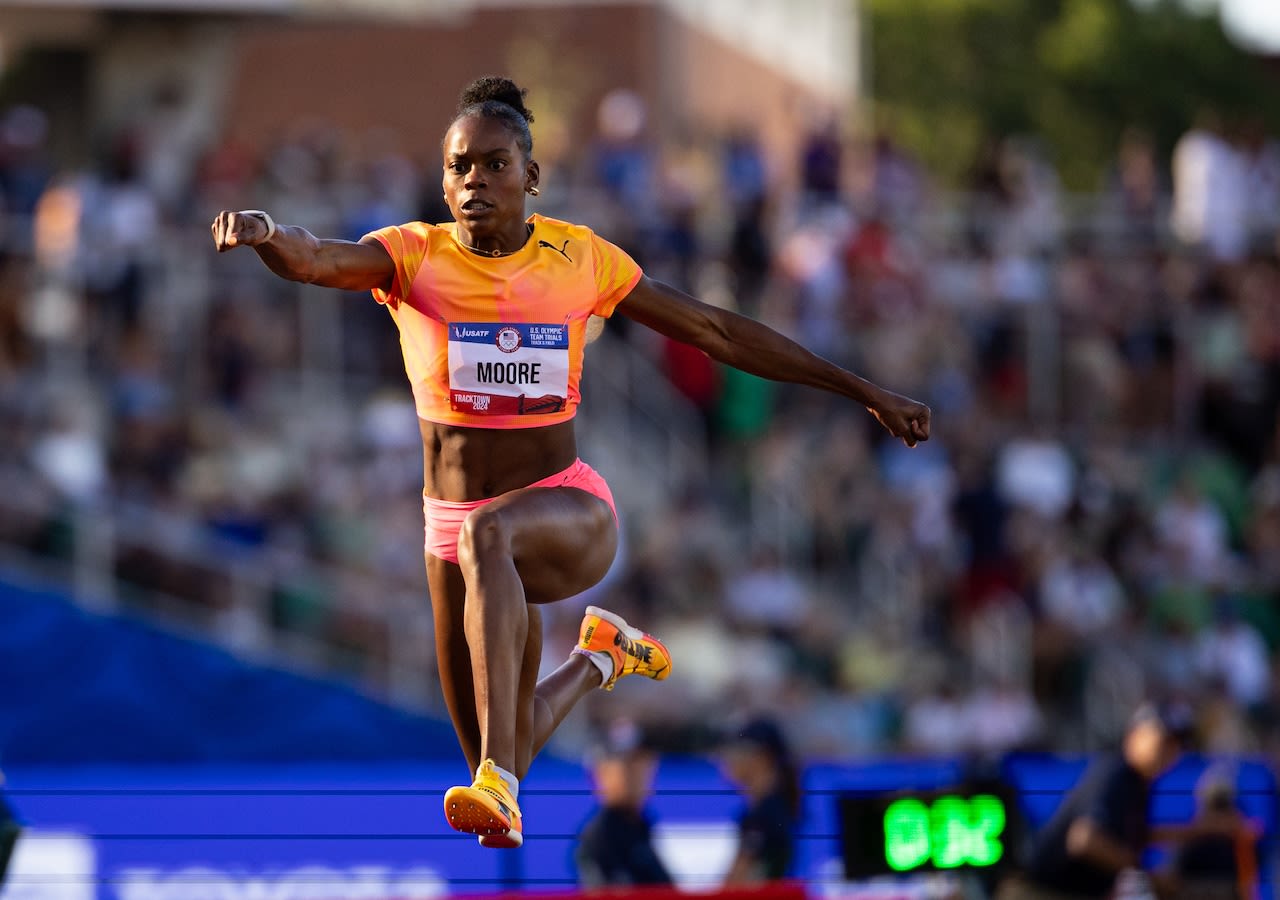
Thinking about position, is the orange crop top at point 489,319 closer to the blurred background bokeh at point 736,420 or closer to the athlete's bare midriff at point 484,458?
the athlete's bare midriff at point 484,458

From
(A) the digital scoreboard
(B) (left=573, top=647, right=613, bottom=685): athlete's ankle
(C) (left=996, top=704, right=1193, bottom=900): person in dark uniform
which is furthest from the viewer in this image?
(C) (left=996, top=704, right=1193, bottom=900): person in dark uniform

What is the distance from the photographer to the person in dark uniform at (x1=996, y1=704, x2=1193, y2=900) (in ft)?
32.7

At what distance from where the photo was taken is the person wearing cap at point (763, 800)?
31.9 feet

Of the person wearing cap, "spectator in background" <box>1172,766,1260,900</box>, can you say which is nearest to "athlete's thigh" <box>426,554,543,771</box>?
the person wearing cap

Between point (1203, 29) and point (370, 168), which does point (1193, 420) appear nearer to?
point (370, 168)

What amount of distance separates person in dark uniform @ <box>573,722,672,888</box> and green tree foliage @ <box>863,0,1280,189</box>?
42.3 metres

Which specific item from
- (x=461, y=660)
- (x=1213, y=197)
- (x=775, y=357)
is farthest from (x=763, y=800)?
(x=1213, y=197)

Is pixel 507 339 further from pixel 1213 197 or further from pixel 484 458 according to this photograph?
pixel 1213 197

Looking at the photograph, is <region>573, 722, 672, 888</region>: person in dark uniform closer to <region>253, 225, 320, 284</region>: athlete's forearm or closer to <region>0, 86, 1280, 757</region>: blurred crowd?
<region>0, 86, 1280, 757</region>: blurred crowd

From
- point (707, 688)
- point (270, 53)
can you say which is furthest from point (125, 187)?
point (270, 53)

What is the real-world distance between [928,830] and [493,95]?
4140mm

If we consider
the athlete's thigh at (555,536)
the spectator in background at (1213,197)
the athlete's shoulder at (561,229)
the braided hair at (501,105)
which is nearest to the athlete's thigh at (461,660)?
the athlete's thigh at (555,536)

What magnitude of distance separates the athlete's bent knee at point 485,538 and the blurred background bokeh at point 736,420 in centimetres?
720

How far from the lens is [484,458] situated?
6539 mm
